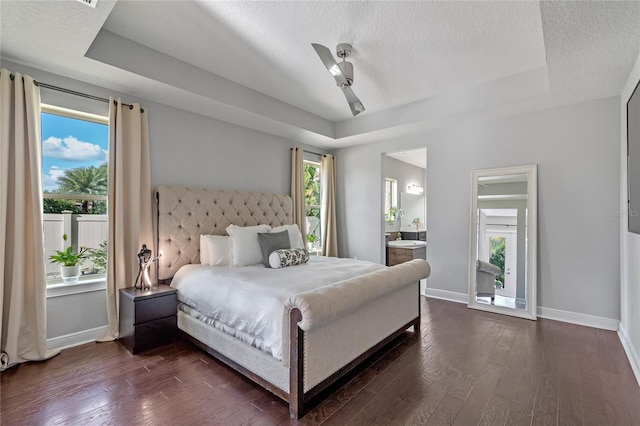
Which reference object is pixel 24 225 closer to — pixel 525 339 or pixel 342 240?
pixel 342 240

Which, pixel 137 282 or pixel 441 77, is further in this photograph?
pixel 441 77

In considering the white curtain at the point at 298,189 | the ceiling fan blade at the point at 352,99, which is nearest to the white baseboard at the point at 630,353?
the ceiling fan blade at the point at 352,99

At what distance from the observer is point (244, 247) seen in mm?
3387

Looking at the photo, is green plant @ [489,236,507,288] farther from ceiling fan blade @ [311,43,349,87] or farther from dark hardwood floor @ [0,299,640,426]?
ceiling fan blade @ [311,43,349,87]

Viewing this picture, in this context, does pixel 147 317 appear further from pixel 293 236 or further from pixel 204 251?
pixel 293 236

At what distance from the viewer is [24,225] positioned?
2559mm

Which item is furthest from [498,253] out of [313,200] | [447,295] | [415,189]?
[415,189]

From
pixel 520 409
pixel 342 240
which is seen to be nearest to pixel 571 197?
pixel 520 409

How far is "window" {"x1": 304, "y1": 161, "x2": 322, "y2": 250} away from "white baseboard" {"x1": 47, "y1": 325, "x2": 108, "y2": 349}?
327cm

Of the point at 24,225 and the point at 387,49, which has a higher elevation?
the point at 387,49

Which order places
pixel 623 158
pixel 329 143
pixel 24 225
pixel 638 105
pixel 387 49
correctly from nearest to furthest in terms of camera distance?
1. pixel 638 105
2. pixel 24 225
3. pixel 387 49
4. pixel 623 158
5. pixel 329 143

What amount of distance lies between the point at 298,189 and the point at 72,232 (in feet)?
9.75

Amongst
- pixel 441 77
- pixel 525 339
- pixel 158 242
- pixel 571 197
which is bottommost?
pixel 525 339

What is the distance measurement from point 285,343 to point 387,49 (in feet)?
9.00
